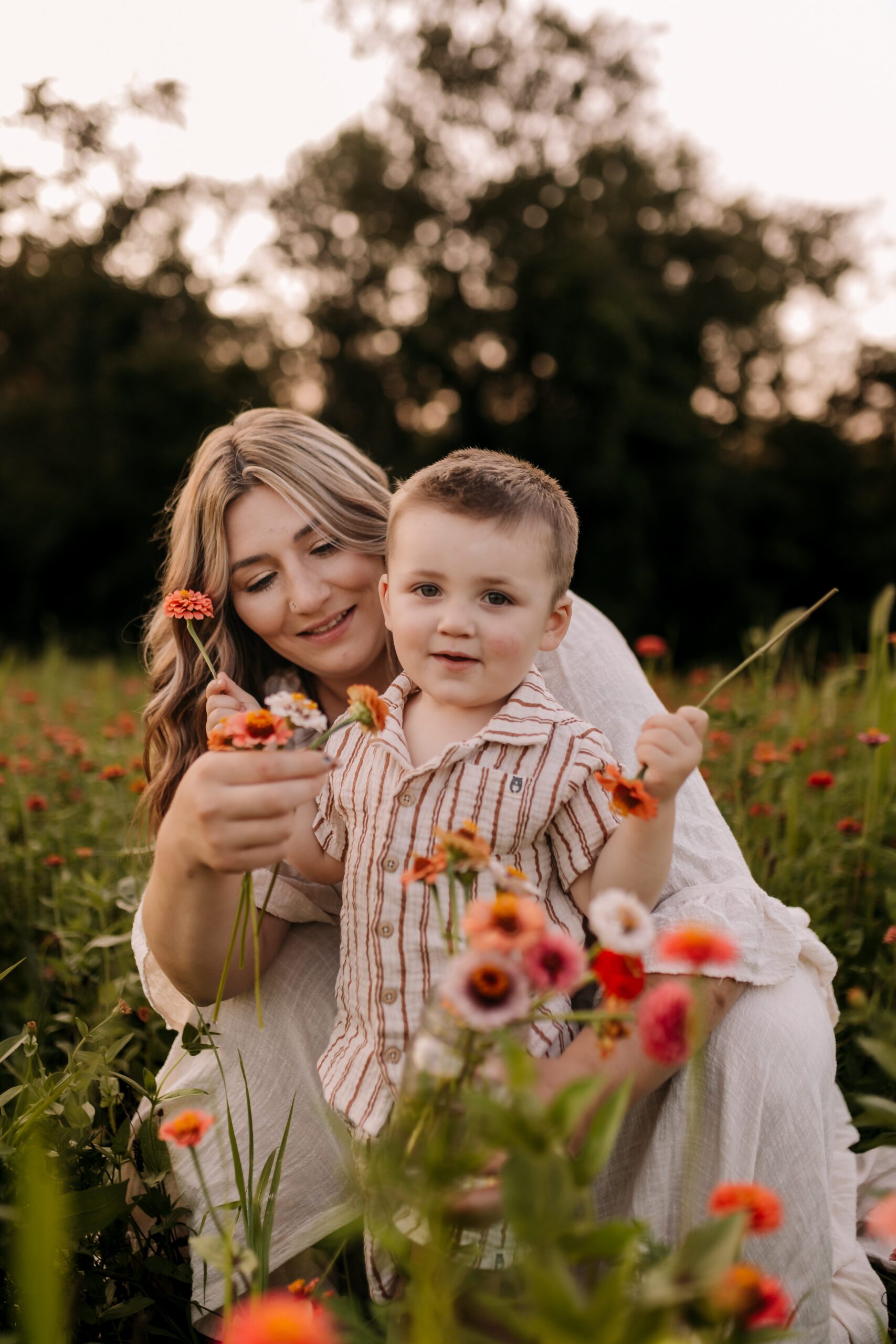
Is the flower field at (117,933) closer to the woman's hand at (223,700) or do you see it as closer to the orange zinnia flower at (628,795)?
the orange zinnia flower at (628,795)

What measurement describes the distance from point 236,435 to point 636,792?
4.17ft

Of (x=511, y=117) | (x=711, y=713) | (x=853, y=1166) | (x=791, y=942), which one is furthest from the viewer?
(x=511, y=117)

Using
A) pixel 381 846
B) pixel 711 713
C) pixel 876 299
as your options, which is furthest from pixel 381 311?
pixel 381 846

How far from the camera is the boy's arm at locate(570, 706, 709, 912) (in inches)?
40.0

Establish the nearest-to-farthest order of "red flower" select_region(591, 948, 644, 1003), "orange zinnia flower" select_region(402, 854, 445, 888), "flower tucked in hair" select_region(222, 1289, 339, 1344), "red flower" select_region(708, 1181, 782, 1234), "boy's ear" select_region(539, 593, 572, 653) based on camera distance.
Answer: "flower tucked in hair" select_region(222, 1289, 339, 1344), "red flower" select_region(708, 1181, 782, 1234), "red flower" select_region(591, 948, 644, 1003), "orange zinnia flower" select_region(402, 854, 445, 888), "boy's ear" select_region(539, 593, 572, 653)

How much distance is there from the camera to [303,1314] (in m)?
0.58

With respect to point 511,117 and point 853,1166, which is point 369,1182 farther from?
point 511,117

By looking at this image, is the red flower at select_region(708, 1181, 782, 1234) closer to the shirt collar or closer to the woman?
the woman

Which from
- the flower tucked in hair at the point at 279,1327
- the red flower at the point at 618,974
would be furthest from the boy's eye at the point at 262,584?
the flower tucked in hair at the point at 279,1327

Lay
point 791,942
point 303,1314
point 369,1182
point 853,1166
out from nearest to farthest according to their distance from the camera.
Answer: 1. point 303,1314
2. point 369,1182
3. point 791,942
4. point 853,1166

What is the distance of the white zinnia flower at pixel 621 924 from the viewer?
2.31 feet

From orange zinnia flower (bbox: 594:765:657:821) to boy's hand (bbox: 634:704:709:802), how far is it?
0.22 ft

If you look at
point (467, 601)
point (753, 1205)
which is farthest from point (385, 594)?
point (753, 1205)

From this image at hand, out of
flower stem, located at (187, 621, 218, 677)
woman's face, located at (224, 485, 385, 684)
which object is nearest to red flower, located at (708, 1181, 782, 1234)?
flower stem, located at (187, 621, 218, 677)
